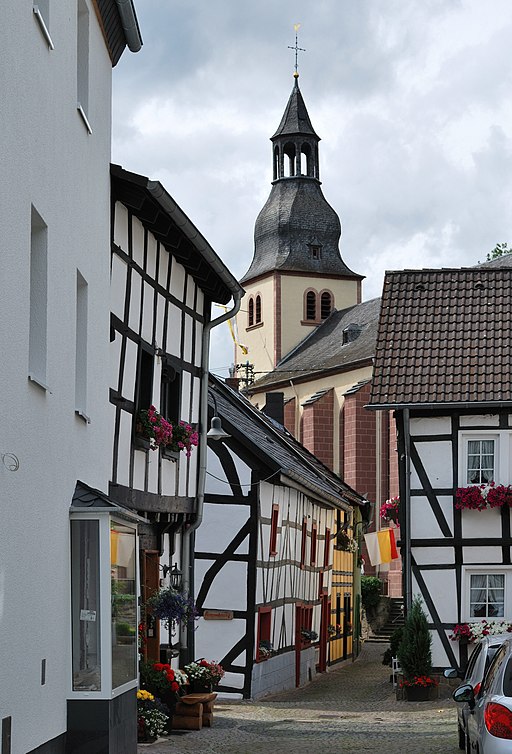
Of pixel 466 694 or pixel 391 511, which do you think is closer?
pixel 466 694

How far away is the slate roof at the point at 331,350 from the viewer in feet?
198

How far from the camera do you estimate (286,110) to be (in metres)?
72.8

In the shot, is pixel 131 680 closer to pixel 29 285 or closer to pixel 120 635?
pixel 120 635

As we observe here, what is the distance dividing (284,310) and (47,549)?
206 feet

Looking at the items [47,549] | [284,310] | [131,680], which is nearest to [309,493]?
[131,680]

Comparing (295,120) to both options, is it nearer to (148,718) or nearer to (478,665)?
(148,718)

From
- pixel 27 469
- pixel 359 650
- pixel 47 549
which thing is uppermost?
pixel 27 469

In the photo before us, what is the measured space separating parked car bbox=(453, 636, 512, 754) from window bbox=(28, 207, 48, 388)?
4.05 metres

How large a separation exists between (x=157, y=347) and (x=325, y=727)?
5.61 m

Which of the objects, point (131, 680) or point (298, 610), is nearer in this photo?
point (131, 680)

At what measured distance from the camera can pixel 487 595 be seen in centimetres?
2116

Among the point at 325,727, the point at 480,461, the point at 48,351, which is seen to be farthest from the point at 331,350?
the point at 48,351

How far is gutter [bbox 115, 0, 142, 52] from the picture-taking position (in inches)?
481

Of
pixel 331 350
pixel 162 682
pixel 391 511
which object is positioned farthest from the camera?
pixel 331 350
